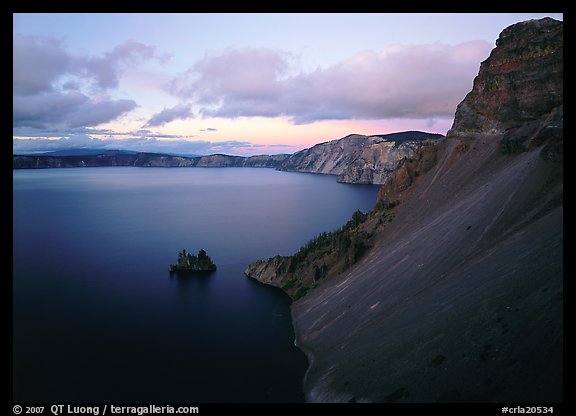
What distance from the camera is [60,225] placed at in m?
130

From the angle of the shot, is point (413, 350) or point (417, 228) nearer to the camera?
point (413, 350)

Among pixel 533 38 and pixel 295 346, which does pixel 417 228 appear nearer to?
pixel 295 346

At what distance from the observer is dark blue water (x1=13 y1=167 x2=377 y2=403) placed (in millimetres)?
41812

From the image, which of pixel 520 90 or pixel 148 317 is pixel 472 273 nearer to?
pixel 148 317

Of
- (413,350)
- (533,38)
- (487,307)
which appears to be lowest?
(413,350)

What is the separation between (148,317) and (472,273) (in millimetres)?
48645

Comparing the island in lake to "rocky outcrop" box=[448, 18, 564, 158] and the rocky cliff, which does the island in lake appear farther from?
"rocky outcrop" box=[448, 18, 564, 158]

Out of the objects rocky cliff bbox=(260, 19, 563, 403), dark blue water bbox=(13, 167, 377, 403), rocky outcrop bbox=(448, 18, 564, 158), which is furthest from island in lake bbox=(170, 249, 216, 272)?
rocky outcrop bbox=(448, 18, 564, 158)

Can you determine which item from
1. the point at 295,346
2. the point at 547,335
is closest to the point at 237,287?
the point at 295,346

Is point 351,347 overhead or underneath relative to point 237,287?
overhead

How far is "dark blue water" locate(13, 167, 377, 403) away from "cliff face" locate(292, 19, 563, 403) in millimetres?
6856

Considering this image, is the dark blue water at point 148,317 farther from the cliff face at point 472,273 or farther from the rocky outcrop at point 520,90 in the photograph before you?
the rocky outcrop at point 520,90

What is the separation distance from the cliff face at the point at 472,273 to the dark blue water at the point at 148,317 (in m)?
6.86
